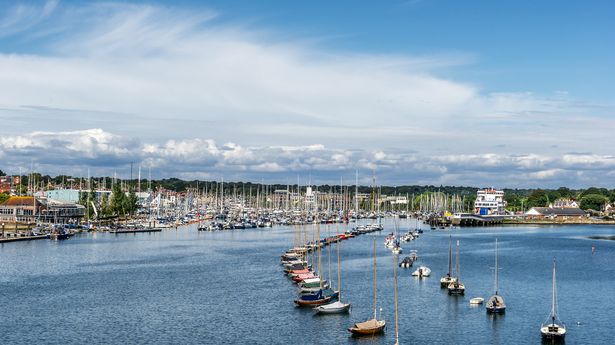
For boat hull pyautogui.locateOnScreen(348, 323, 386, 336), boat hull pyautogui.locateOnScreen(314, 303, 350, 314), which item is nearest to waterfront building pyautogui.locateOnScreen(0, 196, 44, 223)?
boat hull pyautogui.locateOnScreen(314, 303, 350, 314)

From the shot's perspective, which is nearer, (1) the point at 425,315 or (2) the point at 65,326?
(2) the point at 65,326

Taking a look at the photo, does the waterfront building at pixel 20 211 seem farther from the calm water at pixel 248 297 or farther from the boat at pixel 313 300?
the boat at pixel 313 300

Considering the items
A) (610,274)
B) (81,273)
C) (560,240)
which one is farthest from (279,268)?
(560,240)

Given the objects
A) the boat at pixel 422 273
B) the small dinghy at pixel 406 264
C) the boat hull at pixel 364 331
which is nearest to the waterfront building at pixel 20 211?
the small dinghy at pixel 406 264

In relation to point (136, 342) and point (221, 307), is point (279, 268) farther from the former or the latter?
point (136, 342)

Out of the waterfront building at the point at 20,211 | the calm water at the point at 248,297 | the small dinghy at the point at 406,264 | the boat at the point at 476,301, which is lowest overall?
the calm water at the point at 248,297

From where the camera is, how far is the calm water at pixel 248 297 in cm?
5094

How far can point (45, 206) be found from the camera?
14838 cm

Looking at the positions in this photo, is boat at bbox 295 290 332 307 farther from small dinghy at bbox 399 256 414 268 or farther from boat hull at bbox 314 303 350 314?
small dinghy at bbox 399 256 414 268

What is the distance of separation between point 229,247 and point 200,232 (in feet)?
126

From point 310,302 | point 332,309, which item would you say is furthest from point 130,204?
point 332,309

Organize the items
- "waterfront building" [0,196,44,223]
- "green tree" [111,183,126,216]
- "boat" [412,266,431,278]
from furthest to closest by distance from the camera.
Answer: "green tree" [111,183,126,216], "waterfront building" [0,196,44,223], "boat" [412,266,431,278]

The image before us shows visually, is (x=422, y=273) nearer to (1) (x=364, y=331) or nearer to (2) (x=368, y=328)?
(2) (x=368, y=328)

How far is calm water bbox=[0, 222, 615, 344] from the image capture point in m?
50.9
